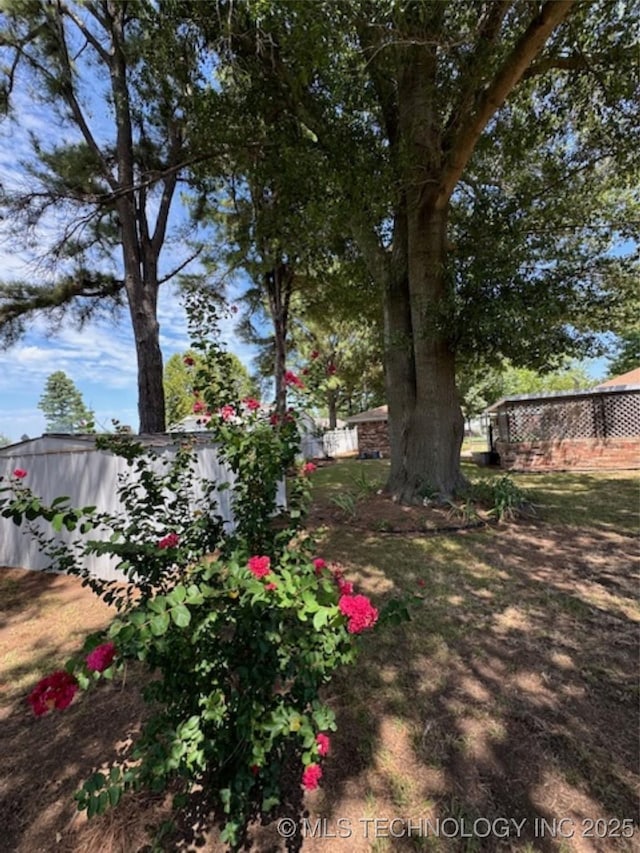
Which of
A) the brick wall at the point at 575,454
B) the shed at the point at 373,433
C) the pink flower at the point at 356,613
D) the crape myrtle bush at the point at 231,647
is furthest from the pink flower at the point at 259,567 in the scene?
the shed at the point at 373,433

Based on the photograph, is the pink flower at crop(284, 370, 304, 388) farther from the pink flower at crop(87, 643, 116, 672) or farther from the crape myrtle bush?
the pink flower at crop(87, 643, 116, 672)

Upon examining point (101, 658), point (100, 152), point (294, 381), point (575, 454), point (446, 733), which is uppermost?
point (100, 152)

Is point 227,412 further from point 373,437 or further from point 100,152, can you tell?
point 373,437

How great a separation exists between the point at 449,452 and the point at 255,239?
5994mm

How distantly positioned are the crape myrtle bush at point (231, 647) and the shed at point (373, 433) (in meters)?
16.4

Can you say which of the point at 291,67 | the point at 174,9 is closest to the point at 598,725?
the point at 291,67

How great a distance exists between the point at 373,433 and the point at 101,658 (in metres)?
17.7

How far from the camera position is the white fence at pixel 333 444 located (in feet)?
63.6

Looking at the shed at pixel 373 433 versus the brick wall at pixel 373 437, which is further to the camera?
the brick wall at pixel 373 437

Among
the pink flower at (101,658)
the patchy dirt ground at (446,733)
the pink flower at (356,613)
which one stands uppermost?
the pink flower at (356,613)

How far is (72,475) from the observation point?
4.33 meters

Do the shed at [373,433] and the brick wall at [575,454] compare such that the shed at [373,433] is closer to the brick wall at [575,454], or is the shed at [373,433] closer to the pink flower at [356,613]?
the brick wall at [575,454]

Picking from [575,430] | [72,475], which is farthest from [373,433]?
[72,475]

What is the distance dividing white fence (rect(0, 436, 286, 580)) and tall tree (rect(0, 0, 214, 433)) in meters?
1.81
